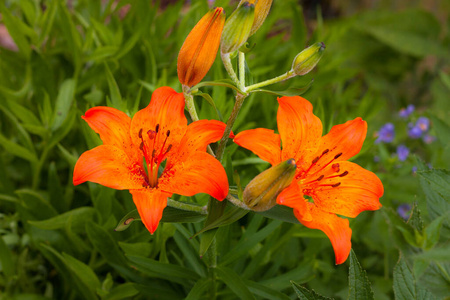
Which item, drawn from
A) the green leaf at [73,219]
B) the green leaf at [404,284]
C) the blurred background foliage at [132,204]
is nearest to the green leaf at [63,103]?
the blurred background foliage at [132,204]

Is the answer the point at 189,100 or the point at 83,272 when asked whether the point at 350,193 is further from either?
the point at 83,272

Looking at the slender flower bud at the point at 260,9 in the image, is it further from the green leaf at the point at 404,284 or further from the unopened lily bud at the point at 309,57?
the green leaf at the point at 404,284

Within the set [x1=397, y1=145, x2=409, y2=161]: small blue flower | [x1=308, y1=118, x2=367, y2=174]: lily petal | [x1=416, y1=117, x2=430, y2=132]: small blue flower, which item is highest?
[x1=308, y1=118, x2=367, y2=174]: lily petal

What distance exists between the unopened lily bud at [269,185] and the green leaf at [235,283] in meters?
0.23

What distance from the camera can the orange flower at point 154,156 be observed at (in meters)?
0.58

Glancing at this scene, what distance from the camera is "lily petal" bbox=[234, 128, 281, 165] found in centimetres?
61

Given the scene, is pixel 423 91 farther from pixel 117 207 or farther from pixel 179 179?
pixel 179 179

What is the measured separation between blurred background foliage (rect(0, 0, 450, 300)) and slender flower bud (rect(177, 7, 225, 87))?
11 cm

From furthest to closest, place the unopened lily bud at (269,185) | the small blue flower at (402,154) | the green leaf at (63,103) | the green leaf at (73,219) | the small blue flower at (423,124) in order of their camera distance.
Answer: the small blue flower at (423,124) → the small blue flower at (402,154) → the green leaf at (63,103) → the green leaf at (73,219) → the unopened lily bud at (269,185)

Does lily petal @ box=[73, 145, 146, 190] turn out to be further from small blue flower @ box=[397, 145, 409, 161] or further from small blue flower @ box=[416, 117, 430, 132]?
small blue flower @ box=[416, 117, 430, 132]

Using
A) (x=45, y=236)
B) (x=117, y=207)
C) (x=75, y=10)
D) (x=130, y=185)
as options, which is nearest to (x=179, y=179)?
(x=130, y=185)

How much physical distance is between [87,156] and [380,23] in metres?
2.44

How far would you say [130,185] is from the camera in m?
0.61

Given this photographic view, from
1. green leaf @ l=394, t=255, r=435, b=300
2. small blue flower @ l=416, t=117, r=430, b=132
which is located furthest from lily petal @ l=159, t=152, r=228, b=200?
small blue flower @ l=416, t=117, r=430, b=132
